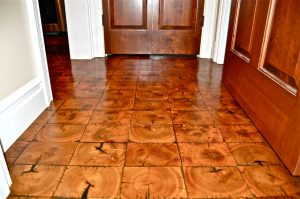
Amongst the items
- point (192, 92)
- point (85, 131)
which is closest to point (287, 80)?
point (192, 92)

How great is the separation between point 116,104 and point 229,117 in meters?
0.76

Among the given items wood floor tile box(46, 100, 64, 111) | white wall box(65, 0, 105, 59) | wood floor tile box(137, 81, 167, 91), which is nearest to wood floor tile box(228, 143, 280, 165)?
wood floor tile box(137, 81, 167, 91)

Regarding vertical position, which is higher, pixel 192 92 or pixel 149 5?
pixel 149 5

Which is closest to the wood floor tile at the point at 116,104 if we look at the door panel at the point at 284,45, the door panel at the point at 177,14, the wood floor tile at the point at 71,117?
the wood floor tile at the point at 71,117

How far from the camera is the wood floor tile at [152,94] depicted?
1.83 m

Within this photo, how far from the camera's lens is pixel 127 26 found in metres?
2.93

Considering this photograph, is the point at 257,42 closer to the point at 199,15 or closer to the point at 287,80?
the point at 287,80

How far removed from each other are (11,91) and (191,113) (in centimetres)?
105

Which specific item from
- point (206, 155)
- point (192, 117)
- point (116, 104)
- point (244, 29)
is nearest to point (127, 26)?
point (116, 104)

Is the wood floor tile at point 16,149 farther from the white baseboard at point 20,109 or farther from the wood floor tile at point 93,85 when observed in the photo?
the wood floor tile at point 93,85

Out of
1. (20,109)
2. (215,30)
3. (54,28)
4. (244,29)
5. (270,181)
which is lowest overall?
(270,181)

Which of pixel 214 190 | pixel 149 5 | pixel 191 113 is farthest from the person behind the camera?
pixel 149 5

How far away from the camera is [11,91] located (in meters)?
1.25

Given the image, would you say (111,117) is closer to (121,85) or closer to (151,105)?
(151,105)
